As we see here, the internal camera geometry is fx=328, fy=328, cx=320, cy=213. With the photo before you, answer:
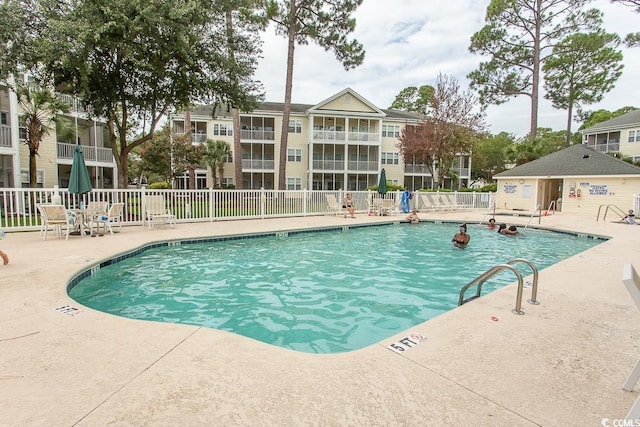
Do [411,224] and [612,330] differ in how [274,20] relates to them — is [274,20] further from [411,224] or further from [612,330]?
[612,330]

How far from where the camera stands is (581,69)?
1175 inches

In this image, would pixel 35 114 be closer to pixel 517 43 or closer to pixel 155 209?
pixel 155 209

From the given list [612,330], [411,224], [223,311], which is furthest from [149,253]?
[411,224]

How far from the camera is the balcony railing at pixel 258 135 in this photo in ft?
96.9

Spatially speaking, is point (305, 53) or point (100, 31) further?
point (305, 53)

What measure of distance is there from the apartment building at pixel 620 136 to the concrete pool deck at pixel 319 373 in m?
34.8

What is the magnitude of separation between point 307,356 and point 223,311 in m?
2.32

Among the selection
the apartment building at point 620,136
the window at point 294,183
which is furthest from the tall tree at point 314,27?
the apartment building at point 620,136

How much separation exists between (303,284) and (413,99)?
162 feet

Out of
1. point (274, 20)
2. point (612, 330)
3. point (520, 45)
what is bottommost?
point (612, 330)

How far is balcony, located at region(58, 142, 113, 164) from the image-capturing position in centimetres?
1997

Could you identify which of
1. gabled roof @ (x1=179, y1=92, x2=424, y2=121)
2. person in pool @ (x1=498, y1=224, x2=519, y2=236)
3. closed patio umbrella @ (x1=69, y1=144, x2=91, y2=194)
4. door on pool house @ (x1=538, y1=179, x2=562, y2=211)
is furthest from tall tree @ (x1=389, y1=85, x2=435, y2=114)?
closed patio umbrella @ (x1=69, y1=144, x2=91, y2=194)

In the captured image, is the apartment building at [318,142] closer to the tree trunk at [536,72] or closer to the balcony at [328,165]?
the balcony at [328,165]

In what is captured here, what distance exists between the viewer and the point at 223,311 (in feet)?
15.1
